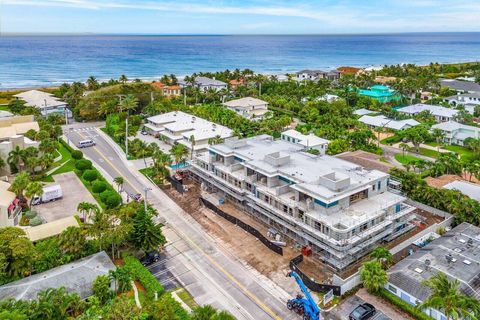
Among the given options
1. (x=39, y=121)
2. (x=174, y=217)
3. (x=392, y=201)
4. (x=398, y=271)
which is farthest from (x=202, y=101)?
(x=398, y=271)

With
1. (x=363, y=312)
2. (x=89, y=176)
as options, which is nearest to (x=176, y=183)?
(x=89, y=176)

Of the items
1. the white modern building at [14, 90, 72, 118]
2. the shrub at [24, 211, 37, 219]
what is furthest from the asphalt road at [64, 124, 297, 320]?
the white modern building at [14, 90, 72, 118]

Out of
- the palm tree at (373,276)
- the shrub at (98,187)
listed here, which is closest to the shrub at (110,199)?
the shrub at (98,187)

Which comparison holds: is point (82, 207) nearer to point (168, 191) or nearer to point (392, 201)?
point (168, 191)

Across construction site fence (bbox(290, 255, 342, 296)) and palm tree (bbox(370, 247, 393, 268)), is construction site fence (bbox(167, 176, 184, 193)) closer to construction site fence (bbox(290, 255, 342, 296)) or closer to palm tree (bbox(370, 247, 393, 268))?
construction site fence (bbox(290, 255, 342, 296))

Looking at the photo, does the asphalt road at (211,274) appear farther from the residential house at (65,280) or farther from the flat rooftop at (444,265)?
the flat rooftop at (444,265)
